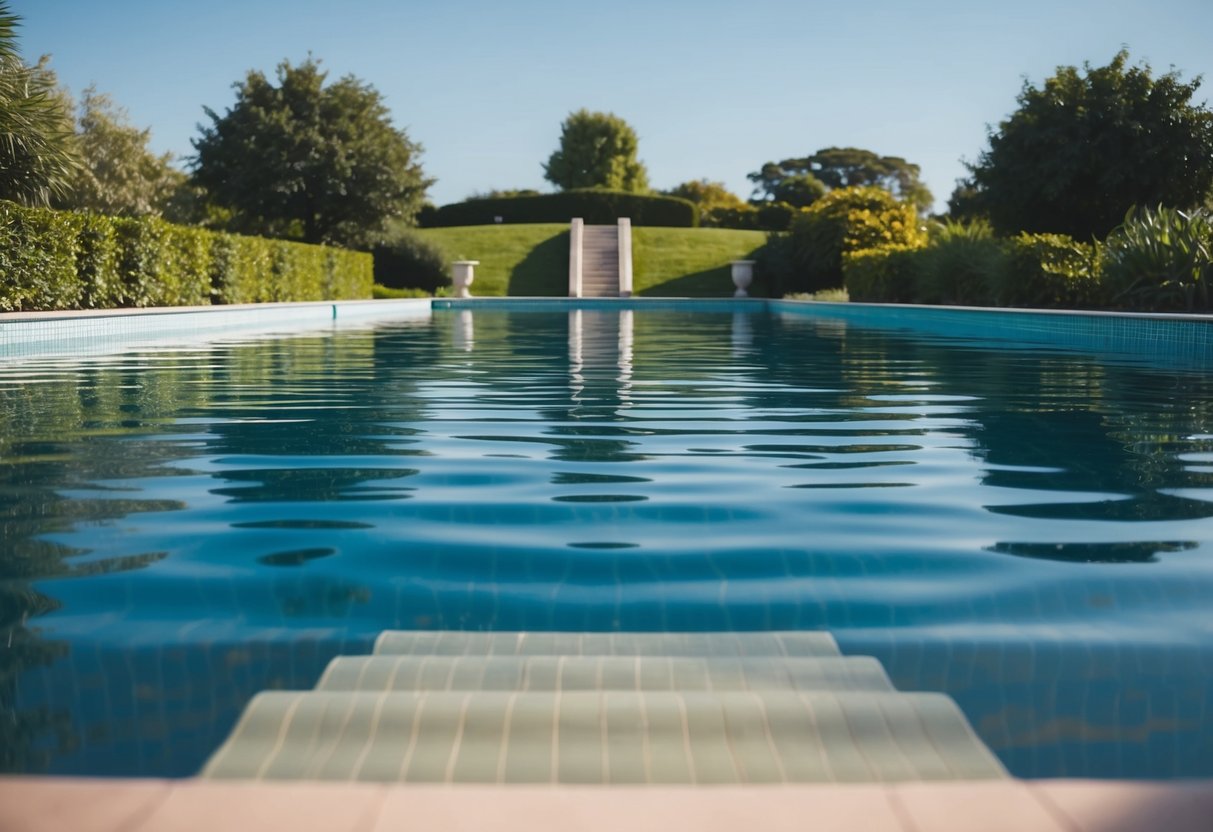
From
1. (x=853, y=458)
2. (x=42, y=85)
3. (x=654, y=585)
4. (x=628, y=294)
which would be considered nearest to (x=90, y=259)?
(x=42, y=85)

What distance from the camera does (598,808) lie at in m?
1.50

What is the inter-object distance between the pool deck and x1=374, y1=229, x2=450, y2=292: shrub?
33255mm

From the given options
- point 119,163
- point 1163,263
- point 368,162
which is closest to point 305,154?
point 368,162

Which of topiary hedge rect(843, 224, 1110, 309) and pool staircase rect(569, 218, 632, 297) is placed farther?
pool staircase rect(569, 218, 632, 297)

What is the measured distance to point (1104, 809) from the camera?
1.42m

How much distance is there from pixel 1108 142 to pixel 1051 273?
6.99 metres

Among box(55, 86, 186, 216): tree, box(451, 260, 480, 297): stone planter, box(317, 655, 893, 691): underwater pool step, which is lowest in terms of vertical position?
box(317, 655, 893, 691): underwater pool step

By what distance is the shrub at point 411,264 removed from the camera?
112 feet

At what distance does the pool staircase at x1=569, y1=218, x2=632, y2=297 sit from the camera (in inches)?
1368

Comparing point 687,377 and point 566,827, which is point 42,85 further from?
point 566,827

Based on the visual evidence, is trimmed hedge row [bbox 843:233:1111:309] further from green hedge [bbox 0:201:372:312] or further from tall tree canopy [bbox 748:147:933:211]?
tall tree canopy [bbox 748:147:933:211]

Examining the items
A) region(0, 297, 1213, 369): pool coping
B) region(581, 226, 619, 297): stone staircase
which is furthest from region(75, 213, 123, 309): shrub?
region(581, 226, 619, 297): stone staircase

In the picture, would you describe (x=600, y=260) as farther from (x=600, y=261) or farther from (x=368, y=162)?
(x=368, y=162)

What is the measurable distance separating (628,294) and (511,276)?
15.5 ft
